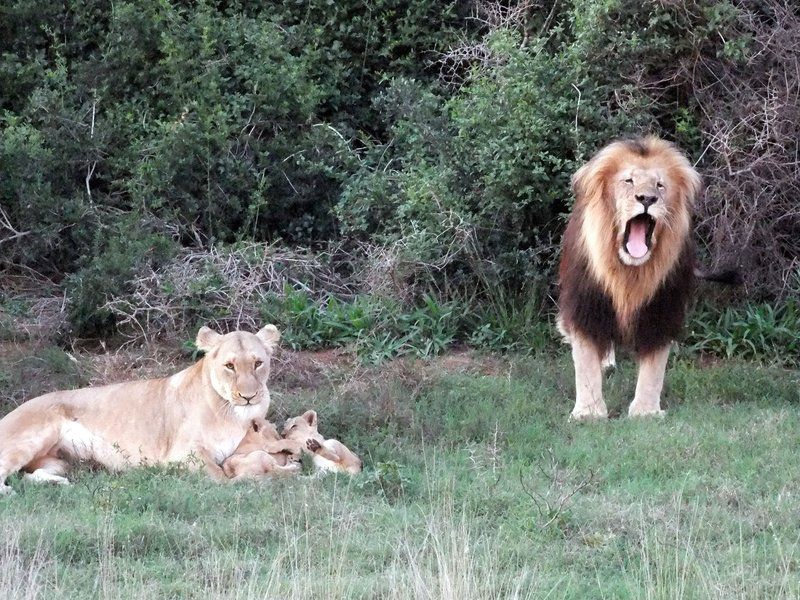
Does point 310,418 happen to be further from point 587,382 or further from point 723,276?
point 723,276

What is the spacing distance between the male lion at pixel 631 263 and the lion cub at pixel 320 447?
1.61 metres

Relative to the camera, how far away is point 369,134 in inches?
444

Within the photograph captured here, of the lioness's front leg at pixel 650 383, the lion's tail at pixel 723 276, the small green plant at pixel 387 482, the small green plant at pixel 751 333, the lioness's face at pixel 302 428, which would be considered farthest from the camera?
the small green plant at pixel 751 333

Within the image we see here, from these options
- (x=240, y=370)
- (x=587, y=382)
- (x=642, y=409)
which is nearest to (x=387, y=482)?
(x=240, y=370)

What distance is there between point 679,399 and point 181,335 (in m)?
3.28

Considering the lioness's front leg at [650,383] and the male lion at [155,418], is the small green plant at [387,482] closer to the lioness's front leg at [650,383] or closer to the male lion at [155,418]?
the male lion at [155,418]

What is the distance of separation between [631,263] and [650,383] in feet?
2.29

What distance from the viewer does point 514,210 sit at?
9.31 m

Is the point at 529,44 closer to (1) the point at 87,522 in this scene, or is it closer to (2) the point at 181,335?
(2) the point at 181,335

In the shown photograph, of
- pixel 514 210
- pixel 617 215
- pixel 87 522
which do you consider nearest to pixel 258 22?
pixel 514 210

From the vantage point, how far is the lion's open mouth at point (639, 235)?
7.63 meters

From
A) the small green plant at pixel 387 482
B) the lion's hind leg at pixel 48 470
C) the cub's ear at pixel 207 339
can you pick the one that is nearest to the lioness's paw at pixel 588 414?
the small green plant at pixel 387 482

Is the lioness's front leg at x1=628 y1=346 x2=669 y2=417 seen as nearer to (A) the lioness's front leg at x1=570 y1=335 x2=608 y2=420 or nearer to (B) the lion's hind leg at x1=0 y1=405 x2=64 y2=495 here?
(A) the lioness's front leg at x1=570 y1=335 x2=608 y2=420

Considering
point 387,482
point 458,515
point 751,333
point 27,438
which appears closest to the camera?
point 458,515
